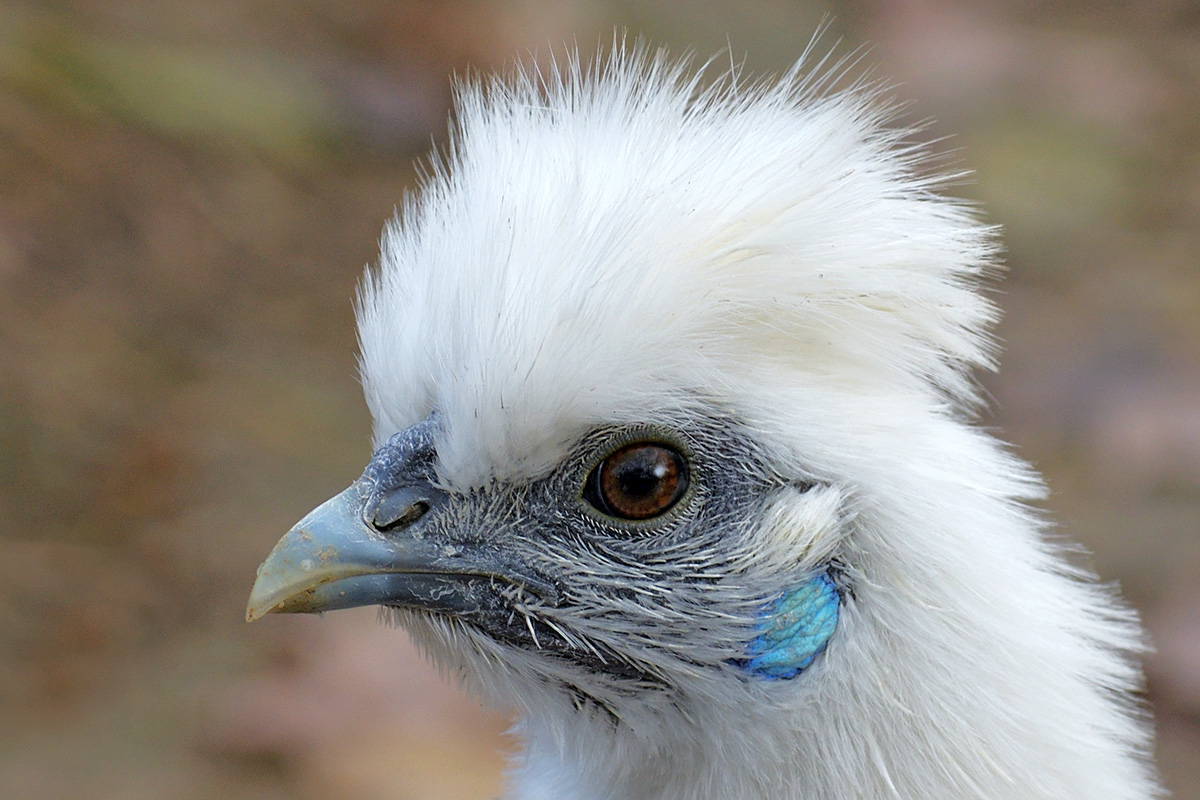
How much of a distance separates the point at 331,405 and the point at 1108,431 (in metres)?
4.12

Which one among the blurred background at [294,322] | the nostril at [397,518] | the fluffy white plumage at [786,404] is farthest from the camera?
the blurred background at [294,322]

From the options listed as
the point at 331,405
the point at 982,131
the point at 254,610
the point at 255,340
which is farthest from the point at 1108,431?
the point at 254,610

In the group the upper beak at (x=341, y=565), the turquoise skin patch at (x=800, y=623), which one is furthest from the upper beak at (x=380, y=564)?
the turquoise skin patch at (x=800, y=623)

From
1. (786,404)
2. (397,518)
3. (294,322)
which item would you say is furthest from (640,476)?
(294,322)

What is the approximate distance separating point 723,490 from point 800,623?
257mm

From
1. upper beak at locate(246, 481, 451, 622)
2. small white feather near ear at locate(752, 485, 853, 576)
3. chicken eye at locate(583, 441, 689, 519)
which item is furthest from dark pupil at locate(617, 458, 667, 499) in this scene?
upper beak at locate(246, 481, 451, 622)

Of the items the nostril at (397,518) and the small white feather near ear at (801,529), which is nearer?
the small white feather near ear at (801,529)

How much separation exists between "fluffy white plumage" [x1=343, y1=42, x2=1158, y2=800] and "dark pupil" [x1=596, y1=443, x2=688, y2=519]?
75 millimetres

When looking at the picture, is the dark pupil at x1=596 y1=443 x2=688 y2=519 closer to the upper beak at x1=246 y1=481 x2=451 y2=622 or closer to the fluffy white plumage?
the fluffy white plumage

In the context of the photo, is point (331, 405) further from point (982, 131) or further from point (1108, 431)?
point (982, 131)

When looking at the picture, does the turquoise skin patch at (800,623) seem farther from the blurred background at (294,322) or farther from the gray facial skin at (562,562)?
the blurred background at (294,322)

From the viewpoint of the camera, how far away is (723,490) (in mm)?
2252

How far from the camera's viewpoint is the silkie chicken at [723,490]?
2.17 meters

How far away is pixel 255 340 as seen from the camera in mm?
7406
